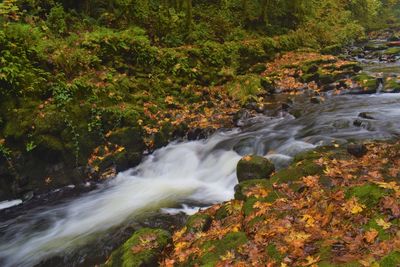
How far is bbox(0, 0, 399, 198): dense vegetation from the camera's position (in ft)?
35.0

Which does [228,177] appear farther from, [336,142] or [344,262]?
[344,262]

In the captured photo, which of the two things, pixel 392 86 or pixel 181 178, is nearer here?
pixel 181 178

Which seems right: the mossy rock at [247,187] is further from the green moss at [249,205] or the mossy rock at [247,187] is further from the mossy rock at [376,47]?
the mossy rock at [376,47]

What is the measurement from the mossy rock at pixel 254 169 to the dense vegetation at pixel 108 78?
419cm

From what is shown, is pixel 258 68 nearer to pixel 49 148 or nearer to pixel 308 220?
pixel 49 148

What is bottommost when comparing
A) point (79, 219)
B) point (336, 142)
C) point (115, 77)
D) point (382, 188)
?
point (79, 219)

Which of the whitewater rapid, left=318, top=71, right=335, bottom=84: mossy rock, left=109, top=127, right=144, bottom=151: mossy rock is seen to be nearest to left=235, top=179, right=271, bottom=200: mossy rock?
the whitewater rapid

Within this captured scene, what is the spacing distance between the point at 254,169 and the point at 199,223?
2.16 metres

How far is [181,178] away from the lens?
10930mm

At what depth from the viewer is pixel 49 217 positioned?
9430mm

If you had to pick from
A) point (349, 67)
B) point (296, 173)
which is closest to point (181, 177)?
point (296, 173)

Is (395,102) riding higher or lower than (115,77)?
lower

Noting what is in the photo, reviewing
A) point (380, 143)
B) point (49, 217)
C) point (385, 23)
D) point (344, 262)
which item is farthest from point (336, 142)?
point (385, 23)

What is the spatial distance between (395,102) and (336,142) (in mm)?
5063
